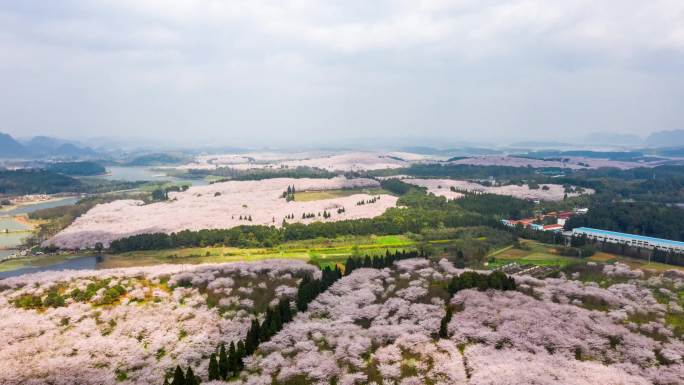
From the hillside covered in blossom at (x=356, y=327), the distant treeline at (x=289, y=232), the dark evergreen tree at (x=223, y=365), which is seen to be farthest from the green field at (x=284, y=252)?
the dark evergreen tree at (x=223, y=365)

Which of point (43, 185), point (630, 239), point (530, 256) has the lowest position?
point (530, 256)

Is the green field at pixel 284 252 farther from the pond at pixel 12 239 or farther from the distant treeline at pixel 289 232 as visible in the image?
the pond at pixel 12 239

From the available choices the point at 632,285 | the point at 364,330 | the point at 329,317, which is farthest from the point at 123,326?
the point at 632,285

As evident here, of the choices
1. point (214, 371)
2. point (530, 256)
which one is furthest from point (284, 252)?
point (214, 371)

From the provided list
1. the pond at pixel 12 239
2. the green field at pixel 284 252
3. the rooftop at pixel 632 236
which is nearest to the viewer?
the green field at pixel 284 252

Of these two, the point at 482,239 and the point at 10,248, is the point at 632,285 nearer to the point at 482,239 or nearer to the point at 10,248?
the point at 482,239

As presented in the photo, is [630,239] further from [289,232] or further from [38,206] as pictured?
[38,206]

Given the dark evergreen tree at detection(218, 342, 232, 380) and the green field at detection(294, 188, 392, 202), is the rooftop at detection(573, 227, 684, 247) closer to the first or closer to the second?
the green field at detection(294, 188, 392, 202)
